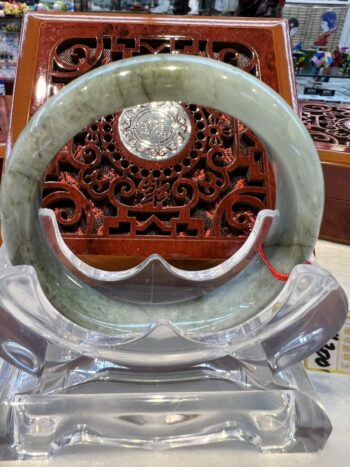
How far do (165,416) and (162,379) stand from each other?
0.16 feet

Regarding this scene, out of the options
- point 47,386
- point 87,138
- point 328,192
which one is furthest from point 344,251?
point 47,386

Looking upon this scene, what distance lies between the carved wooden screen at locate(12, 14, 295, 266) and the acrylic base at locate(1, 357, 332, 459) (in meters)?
0.31

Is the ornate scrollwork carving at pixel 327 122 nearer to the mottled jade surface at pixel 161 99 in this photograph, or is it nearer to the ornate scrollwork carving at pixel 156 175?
the ornate scrollwork carving at pixel 156 175

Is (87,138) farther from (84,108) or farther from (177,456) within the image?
(177,456)

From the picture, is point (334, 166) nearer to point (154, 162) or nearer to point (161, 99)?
point (154, 162)

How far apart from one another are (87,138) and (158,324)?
471 mm

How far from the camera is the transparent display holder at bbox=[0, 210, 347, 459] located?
1.86ft

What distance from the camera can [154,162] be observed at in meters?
0.88

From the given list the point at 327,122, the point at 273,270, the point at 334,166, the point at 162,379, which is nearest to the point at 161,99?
the point at 273,270

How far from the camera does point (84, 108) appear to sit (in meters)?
0.52

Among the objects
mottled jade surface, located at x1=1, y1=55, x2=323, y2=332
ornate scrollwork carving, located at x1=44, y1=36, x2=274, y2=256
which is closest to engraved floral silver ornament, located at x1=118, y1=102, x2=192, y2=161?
ornate scrollwork carving, located at x1=44, y1=36, x2=274, y2=256

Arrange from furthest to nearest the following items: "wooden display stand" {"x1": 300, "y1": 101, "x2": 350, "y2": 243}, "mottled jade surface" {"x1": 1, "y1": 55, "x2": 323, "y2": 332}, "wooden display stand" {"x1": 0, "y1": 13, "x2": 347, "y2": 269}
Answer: "wooden display stand" {"x1": 300, "y1": 101, "x2": 350, "y2": 243} → "wooden display stand" {"x1": 0, "y1": 13, "x2": 347, "y2": 269} → "mottled jade surface" {"x1": 1, "y1": 55, "x2": 323, "y2": 332}

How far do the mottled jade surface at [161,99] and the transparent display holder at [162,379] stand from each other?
0.05 metres

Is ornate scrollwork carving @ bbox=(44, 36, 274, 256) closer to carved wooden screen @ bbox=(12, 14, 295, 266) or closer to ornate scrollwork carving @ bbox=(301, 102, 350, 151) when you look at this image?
carved wooden screen @ bbox=(12, 14, 295, 266)
